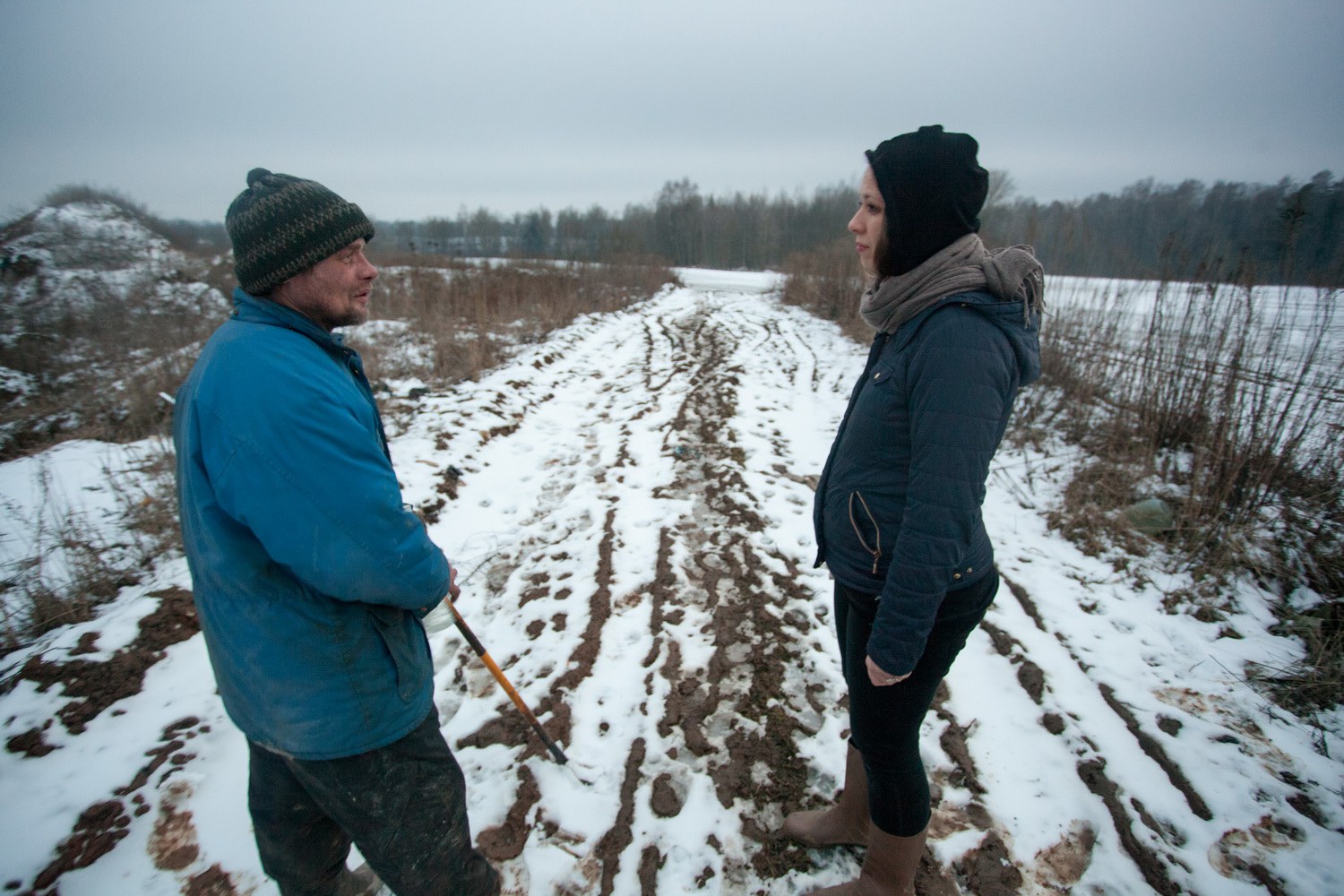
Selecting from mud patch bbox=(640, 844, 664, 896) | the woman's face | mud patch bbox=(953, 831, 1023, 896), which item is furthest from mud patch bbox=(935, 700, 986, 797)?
the woman's face

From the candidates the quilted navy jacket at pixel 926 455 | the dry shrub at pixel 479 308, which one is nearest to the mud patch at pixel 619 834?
the quilted navy jacket at pixel 926 455

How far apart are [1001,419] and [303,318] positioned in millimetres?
1675

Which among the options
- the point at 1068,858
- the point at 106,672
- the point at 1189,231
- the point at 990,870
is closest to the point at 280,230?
the point at 106,672

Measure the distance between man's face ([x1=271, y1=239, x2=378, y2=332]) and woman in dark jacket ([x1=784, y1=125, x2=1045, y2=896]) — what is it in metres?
1.30

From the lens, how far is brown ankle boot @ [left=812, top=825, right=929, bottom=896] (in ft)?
5.56

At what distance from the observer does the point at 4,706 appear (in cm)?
246

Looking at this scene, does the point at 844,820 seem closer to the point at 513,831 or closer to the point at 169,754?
the point at 513,831

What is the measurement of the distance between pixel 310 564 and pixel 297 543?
50mm

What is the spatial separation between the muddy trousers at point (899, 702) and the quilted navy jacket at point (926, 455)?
0.09 metres

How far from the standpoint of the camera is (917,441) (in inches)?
50.8

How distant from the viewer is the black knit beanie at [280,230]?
4.19ft

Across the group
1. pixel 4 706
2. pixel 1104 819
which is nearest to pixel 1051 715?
pixel 1104 819

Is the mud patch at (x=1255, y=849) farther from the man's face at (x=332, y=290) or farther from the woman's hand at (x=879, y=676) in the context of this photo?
the man's face at (x=332, y=290)

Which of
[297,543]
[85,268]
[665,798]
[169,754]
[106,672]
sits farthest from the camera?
[85,268]
